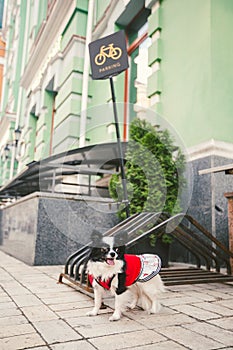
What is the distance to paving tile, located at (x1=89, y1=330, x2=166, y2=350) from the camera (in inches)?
79.7

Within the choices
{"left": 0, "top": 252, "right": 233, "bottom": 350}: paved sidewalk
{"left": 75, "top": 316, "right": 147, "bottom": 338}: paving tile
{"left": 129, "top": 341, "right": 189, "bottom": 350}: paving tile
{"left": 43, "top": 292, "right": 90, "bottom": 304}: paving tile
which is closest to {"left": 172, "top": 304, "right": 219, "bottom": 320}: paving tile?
{"left": 0, "top": 252, "right": 233, "bottom": 350}: paved sidewalk

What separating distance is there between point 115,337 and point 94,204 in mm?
4408

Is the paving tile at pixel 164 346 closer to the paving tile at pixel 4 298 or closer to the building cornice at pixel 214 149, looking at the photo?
the paving tile at pixel 4 298

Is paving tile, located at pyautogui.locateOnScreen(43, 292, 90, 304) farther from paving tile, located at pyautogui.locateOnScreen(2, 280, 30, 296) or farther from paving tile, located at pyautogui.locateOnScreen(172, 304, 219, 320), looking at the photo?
paving tile, located at pyautogui.locateOnScreen(172, 304, 219, 320)

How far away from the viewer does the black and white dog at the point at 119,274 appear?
8.80 feet

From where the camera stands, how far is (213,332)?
7.63 feet

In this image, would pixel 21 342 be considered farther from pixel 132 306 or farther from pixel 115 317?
pixel 132 306

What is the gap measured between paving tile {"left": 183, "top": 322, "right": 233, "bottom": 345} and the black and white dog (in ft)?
1.57

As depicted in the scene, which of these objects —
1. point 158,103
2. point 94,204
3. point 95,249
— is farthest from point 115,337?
point 158,103

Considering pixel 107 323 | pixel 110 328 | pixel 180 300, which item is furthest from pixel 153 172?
pixel 110 328

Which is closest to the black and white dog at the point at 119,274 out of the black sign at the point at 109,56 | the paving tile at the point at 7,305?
the paving tile at the point at 7,305

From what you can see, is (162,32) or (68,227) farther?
(162,32)

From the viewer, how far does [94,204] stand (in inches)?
258

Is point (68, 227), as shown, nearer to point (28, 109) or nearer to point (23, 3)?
point (28, 109)
